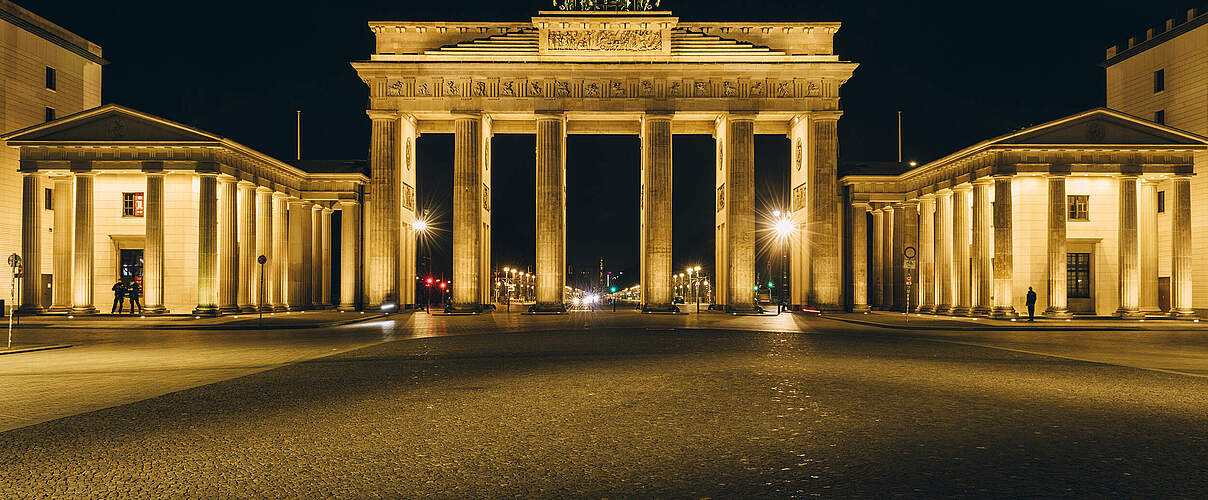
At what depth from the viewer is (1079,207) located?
39594 mm

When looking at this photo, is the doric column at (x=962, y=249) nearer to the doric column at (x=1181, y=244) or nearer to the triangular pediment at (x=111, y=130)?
the doric column at (x=1181, y=244)

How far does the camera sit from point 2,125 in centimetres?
4122

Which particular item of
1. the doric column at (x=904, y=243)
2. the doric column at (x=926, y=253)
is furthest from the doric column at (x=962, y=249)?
the doric column at (x=904, y=243)

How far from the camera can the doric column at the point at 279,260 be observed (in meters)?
45.3

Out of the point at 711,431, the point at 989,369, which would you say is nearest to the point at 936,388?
the point at 989,369

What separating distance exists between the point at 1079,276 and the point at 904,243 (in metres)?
10.4

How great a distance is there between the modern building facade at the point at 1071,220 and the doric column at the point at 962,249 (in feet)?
0.18

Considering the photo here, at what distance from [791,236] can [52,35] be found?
48.1 m

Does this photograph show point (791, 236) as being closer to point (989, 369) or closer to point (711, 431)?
point (989, 369)

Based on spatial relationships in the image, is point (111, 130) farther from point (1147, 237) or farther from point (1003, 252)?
point (1147, 237)

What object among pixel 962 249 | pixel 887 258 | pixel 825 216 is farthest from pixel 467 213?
pixel 962 249

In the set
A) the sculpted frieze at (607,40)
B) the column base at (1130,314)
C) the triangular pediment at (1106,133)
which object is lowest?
the column base at (1130,314)

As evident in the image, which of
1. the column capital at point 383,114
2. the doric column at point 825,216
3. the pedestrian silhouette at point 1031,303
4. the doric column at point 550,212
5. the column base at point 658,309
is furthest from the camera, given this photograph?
the doric column at point 825,216

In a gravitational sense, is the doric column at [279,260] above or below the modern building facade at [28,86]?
below
